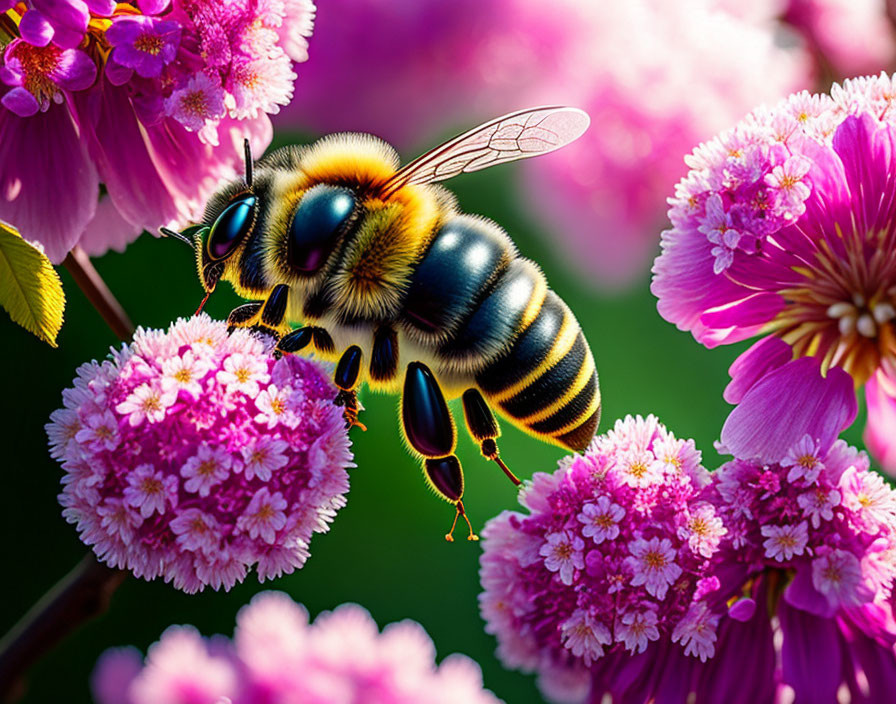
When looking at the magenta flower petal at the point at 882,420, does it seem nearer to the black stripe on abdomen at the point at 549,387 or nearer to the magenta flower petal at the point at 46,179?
the black stripe on abdomen at the point at 549,387

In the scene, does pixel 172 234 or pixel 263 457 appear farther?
pixel 172 234

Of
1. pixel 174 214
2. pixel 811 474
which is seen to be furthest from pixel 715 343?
pixel 174 214

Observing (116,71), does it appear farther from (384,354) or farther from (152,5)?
(384,354)

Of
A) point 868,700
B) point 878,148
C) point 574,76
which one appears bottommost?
point 868,700

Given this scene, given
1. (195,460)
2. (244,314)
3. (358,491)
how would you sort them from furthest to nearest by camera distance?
(358,491) < (244,314) < (195,460)

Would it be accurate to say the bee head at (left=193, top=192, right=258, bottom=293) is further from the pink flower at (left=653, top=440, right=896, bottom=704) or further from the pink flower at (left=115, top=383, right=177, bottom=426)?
the pink flower at (left=653, top=440, right=896, bottom=704)

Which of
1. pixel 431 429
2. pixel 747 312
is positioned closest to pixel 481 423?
pixel 431 429

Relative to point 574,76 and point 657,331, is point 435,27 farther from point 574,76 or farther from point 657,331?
point 657,331
